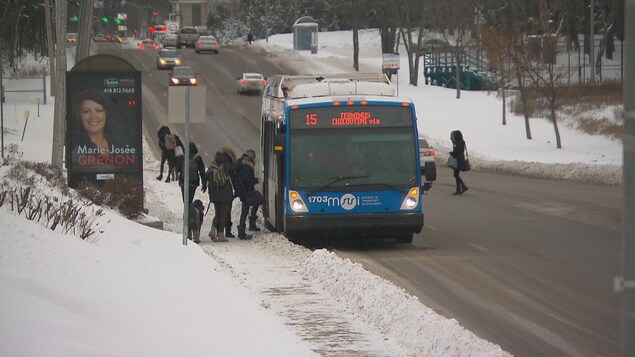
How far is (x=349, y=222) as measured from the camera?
1825 cm

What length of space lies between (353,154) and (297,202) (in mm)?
1271

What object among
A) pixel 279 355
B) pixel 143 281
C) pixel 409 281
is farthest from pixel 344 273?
pixel 279 355

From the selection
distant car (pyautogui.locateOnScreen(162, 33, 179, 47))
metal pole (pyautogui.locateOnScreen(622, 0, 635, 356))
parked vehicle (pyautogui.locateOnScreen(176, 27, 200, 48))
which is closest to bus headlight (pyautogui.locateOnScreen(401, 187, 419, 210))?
metal pole (pyautogui.locateOnScreen(622, 0, 635, 356))

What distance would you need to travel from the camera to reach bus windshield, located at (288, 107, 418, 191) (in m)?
18.5

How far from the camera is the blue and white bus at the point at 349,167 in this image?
721 inches

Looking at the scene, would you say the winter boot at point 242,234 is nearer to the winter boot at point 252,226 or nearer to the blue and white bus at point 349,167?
the blue and white bus at point 349,167

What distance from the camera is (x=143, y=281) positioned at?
11.6m

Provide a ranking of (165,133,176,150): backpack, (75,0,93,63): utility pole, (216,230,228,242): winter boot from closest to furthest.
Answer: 1. (216,230,228,242): winter boot
2. (75,0,93,63): utility pole
3. (165,133,176,150): backpack

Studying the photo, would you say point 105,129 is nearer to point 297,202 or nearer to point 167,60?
point 297,202

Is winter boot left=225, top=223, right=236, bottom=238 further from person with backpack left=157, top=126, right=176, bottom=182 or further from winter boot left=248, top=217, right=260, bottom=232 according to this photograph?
person with backpack left=157, top=126, right=176, bottom=182

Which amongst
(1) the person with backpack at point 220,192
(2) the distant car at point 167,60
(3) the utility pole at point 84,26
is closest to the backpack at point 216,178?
(1) the person with backpack at point 220,192

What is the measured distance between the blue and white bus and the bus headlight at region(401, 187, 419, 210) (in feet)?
0.06

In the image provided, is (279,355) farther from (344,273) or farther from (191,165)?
(191,165)

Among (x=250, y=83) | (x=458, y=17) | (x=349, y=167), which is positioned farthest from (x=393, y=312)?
(x=458, y=17)
